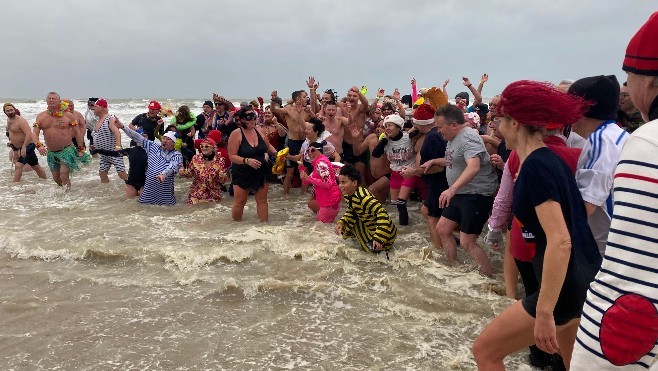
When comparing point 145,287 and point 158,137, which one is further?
point 158,137

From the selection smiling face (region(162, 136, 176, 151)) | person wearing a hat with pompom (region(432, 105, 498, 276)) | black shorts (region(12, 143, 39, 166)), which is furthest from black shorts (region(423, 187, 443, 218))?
black shorts (region(12, 143, 39, 166))

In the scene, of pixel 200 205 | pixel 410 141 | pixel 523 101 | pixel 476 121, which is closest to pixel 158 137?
pixel 200 205

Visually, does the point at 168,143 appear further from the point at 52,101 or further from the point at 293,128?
the point at 52,101

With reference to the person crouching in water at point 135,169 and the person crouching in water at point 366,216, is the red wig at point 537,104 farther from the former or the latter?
the person crouching in water at point 135,169

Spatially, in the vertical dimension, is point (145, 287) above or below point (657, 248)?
below

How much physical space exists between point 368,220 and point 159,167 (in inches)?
174

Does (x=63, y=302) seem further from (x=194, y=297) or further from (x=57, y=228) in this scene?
(x=57, y=228)

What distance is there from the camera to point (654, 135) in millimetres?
1122

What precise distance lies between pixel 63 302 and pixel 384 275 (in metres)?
3.06

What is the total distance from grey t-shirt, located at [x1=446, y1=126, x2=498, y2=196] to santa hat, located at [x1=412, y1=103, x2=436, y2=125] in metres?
1.03

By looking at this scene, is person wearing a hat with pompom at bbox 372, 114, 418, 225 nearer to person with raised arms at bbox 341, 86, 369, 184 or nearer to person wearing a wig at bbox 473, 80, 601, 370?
person with raised arms at bbox 341, 86, 369, 184

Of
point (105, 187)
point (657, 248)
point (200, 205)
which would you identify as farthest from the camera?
point (105, 187)

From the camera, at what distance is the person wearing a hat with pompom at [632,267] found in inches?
44.0

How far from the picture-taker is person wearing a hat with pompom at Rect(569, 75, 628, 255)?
2371 millimetres
